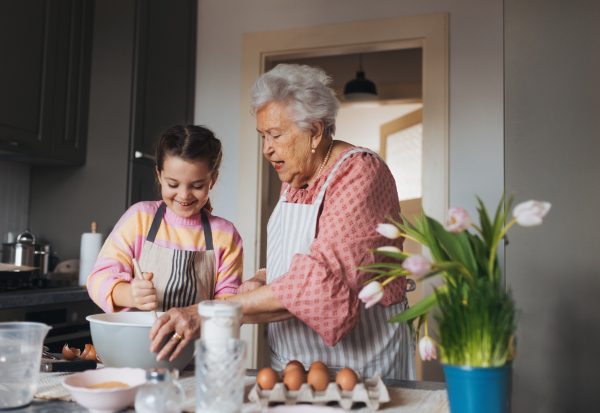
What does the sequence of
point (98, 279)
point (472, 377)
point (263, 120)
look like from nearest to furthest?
point (472, 377) → point (98, 279) → point (263, 120)

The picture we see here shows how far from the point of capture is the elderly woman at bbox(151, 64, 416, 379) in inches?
41.4

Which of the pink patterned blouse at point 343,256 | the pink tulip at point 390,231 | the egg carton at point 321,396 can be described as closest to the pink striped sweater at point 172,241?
the pink patterned blouse at point 343,256

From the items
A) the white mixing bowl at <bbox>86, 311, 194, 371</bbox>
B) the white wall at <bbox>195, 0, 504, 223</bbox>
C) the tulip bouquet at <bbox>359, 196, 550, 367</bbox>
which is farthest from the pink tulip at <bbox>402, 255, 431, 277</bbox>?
the white wall at <bbox>195, 0, 504, 223</bbox>

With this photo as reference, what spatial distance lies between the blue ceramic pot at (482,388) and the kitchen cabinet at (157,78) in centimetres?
210

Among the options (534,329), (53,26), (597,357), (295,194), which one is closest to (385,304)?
(295,194)

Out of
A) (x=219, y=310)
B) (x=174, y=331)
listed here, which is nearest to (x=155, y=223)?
(x=174, y=331)

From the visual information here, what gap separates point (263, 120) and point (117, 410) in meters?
0.84

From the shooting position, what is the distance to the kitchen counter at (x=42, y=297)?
1871mm

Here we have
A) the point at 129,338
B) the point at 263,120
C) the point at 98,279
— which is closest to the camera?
the point at 129,338

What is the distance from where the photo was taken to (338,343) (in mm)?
1312

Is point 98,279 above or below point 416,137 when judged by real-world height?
below

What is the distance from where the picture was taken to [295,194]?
150cm

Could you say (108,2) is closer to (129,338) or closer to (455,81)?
(455,81)

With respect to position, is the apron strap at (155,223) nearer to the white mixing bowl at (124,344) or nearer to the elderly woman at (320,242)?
the elderly woman at (320,242)
